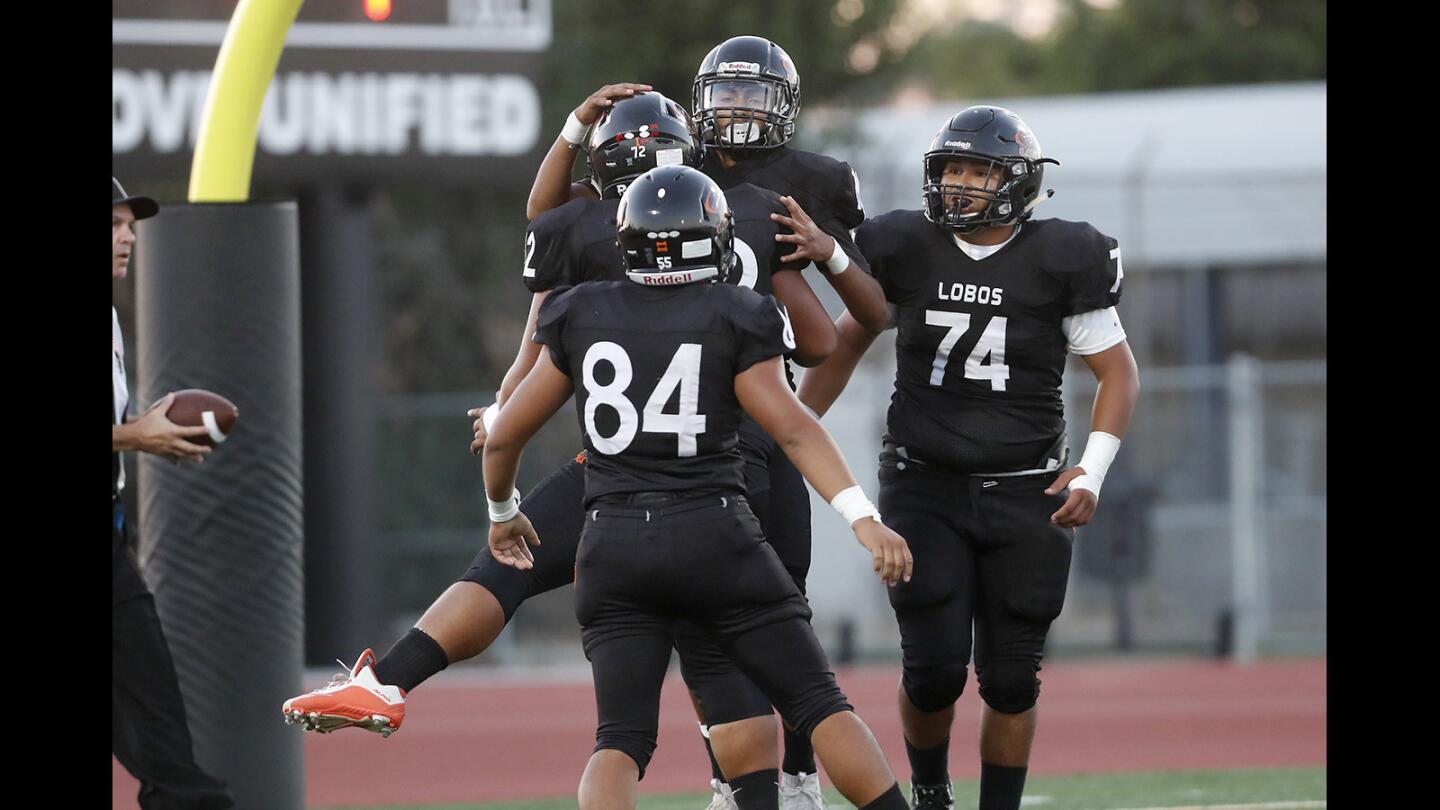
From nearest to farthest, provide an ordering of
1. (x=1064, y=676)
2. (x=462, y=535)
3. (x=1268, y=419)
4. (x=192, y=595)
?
(x=192, y=595) < (x=1064, y=676) < (x=462, y=535) < (x=1268, y=419)

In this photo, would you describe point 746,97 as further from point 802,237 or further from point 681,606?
point 681,606

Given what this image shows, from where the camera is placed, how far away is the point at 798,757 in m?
6.01

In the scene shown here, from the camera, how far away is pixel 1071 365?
15.9 m

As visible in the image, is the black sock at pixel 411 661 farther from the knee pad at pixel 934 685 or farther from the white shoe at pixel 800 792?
the knee pad at pixel 934 685

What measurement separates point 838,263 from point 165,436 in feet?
6.30

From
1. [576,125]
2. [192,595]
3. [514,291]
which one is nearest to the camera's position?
[576,125]

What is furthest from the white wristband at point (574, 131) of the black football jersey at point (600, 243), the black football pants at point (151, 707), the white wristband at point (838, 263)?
the black football pants at point (151, 707)

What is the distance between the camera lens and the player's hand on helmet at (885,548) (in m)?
4.70

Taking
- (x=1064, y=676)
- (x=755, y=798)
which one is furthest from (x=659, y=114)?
(x=1064, y=676)

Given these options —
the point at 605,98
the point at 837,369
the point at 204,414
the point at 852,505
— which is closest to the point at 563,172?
the point at 605,98

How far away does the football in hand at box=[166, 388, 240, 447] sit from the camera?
18.0 ft

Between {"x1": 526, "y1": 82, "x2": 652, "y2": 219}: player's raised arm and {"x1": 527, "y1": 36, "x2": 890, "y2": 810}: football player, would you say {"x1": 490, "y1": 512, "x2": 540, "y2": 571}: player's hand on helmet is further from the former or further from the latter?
{"x1": 526, "y1": 82, "x2": 652, "y2": 219}: player's raised arm

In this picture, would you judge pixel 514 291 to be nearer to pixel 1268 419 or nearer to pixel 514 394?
pixel 1268 419

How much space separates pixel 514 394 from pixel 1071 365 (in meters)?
11.5
